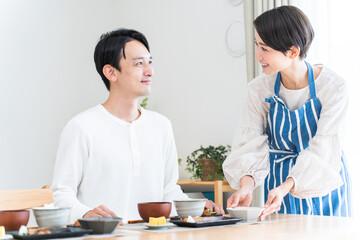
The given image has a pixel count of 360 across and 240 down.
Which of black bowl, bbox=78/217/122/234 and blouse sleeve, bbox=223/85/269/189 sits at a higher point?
blouse sleeve, bbox=223/85/269/189

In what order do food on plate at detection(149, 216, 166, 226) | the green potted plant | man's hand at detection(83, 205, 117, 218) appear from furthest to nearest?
the green potted plant < man's hand at detection(83, 205, 117, 218) < food on plate at detection(149, 216, 166, 226)

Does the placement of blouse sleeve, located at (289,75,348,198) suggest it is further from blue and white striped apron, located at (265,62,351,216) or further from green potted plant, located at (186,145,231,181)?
green potted plant, located at (186,145,231,181)

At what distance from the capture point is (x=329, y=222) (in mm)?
1360

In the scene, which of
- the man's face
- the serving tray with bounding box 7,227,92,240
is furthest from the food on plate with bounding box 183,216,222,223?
the man's face

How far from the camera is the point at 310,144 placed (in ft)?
6.13

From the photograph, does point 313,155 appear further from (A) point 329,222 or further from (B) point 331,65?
(B) point 331,65

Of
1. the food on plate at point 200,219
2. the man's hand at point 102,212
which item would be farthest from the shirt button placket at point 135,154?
the food on plate at point 200,219

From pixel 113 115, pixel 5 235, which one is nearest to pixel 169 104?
pixel 113 115

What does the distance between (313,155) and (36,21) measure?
3.22 m

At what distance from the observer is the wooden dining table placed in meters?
1.09

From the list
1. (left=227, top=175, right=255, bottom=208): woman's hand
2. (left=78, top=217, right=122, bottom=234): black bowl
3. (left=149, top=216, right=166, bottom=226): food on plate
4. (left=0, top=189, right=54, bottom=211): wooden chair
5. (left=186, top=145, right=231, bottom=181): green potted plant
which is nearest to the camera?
(left=78, top=217, right=122, bottom=234): black bowl

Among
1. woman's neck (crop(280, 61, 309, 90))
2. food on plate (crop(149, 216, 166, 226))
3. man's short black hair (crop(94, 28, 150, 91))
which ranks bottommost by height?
food on plate (crop(149, 216, 166, 226))

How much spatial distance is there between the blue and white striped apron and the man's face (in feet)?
1.71

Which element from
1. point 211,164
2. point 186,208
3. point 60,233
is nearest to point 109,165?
point 186,208
